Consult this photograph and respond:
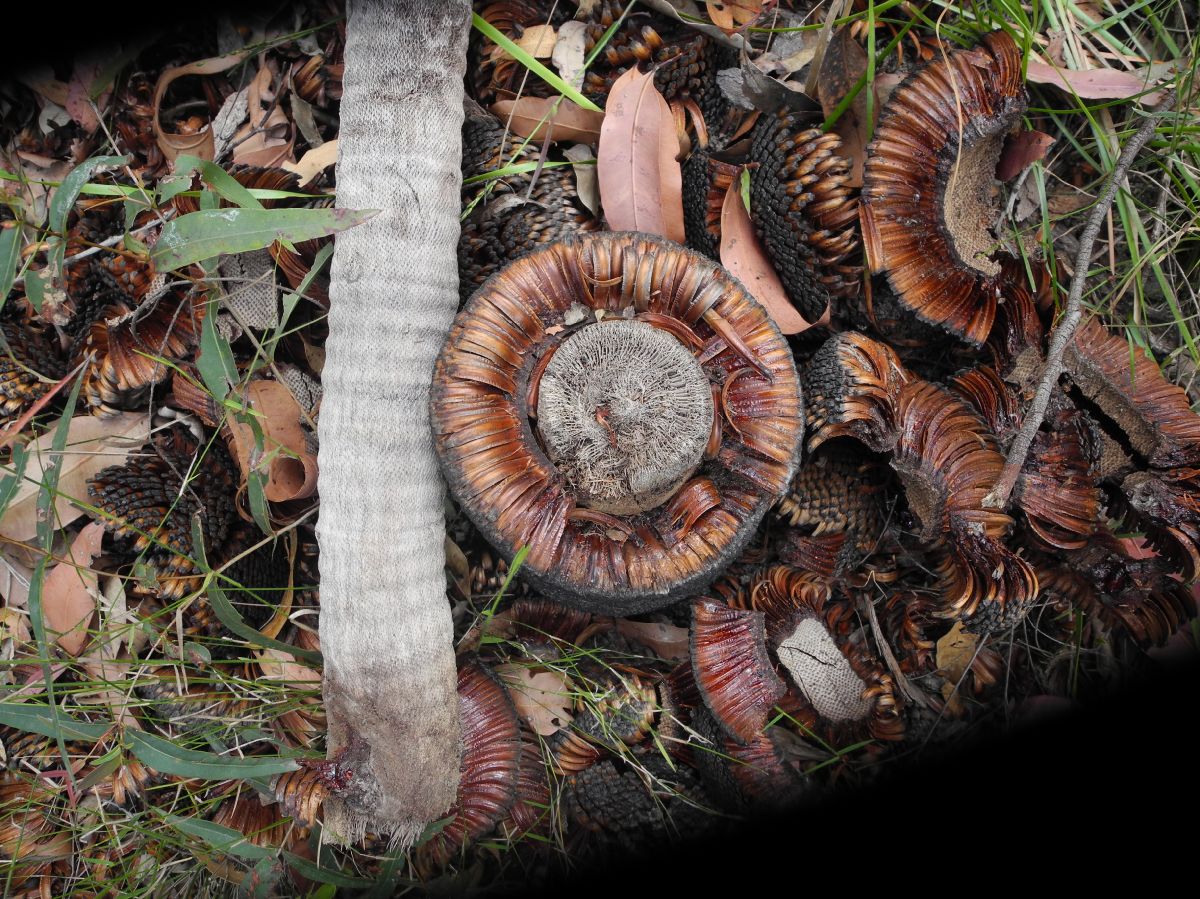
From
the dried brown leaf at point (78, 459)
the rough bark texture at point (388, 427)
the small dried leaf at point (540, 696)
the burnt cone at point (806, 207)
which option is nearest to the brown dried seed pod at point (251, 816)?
the rough bark texture at point (388, 427)

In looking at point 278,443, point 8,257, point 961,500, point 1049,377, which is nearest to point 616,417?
point 961,500

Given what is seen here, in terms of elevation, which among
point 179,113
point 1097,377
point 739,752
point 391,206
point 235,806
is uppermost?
point 179,113

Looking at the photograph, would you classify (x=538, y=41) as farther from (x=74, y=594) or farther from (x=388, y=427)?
(x=74, y=594)

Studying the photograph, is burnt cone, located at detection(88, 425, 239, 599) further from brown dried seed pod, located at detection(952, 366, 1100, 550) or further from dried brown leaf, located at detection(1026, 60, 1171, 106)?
dried brown leaf, located at detection(1026, 60, 1171, 106)

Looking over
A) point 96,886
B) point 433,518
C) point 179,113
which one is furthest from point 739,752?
point 179,113

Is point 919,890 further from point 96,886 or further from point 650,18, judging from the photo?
point 650,18

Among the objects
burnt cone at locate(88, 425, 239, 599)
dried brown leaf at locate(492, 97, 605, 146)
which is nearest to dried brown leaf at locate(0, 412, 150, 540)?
burnt cone at locate(88, 425, 239, 599)

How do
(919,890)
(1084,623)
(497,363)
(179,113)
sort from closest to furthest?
(497,363) → (919,890) → (1084,623) → (179,113)
